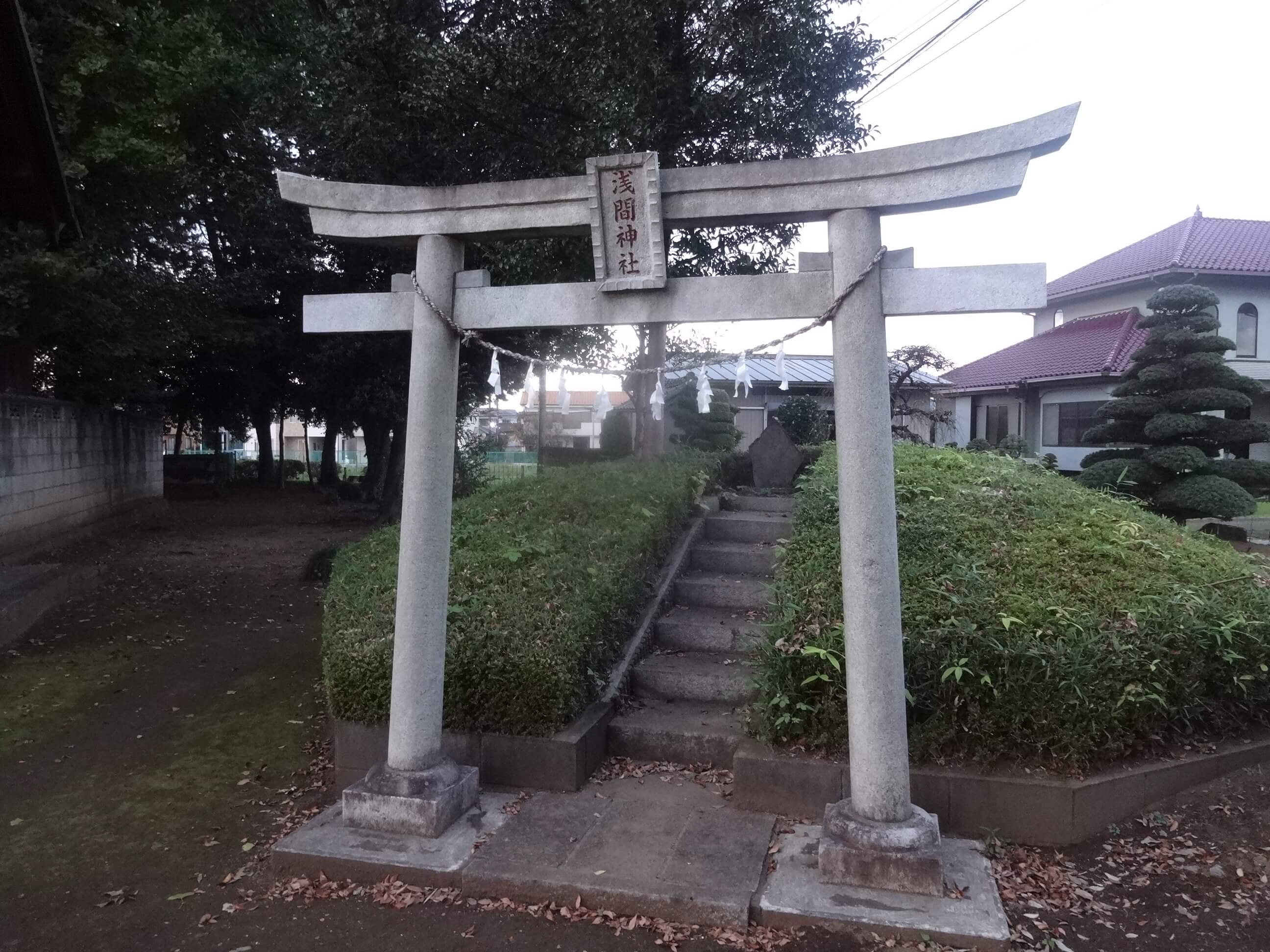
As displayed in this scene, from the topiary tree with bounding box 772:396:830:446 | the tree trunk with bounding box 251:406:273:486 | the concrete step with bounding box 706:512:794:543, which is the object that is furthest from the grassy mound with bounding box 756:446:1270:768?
the tree trunk with bounding box 251:406:273:486

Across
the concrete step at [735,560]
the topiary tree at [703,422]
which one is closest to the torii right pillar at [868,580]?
the concrete step at [735,560]

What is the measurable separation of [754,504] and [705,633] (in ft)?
11.5

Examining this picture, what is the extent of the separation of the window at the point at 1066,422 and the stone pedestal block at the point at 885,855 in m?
21.2

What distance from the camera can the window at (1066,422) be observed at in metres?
22.9

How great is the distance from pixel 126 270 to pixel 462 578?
1133 centimetres

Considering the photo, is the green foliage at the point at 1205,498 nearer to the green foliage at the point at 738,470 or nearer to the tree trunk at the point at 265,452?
the green foliage at the point at 738,470

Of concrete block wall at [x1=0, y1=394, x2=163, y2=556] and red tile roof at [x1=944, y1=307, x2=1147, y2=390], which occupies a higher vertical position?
red tile roof at [x1=944, y1=307, x2=1147, y2=390]

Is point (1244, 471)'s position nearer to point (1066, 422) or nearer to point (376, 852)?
point (1066, 422)

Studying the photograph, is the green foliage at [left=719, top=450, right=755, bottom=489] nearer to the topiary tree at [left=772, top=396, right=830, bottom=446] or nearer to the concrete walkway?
the concrete walkway

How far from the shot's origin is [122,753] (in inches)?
239

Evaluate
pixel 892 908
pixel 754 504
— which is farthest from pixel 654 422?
pixel 892 908

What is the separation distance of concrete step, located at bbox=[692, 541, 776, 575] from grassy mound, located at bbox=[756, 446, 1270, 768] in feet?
6.50

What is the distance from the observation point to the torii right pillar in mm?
4043

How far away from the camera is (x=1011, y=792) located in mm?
4387
